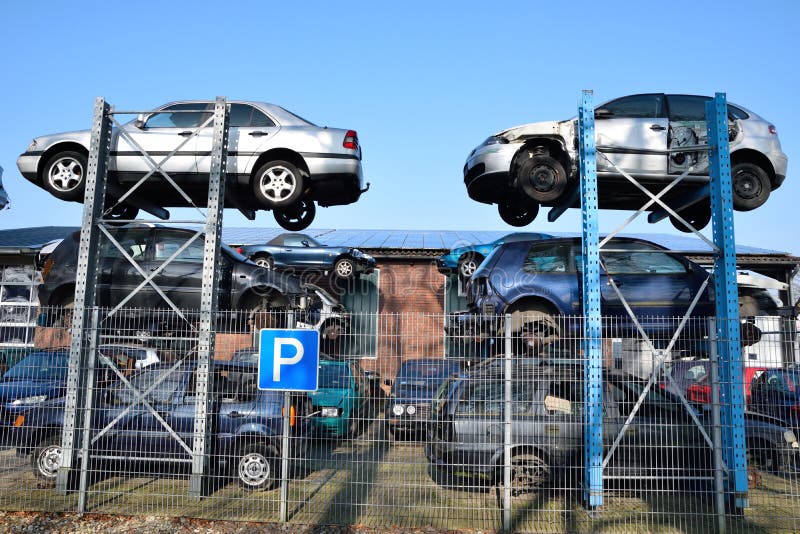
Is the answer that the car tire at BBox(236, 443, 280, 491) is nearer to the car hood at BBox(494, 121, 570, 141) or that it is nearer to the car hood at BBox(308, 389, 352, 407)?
the car hood at BBox(308, 389, 352, 407)

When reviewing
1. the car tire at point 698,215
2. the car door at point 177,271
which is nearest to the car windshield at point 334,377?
the car door at point 177,271

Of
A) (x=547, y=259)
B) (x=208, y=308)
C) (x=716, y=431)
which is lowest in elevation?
(x=716, y=431)

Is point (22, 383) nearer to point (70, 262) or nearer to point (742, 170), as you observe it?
point (70, 262)

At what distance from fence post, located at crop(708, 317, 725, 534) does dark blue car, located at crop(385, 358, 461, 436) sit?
2.53 metres

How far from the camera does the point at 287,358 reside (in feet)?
18.6

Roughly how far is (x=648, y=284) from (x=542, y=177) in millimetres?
2193

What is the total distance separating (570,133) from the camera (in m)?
7.56

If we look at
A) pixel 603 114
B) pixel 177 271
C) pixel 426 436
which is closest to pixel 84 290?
pixel 177 271

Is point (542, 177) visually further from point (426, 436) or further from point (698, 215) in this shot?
point (426, 436)

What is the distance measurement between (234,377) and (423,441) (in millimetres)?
2331

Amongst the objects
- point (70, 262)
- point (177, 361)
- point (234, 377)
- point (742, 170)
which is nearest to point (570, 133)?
point (742, 170)

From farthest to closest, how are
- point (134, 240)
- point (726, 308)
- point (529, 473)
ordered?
point (134, 240)
point (726, 308)
point (529, 473)

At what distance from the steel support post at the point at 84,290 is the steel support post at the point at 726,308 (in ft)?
22.4

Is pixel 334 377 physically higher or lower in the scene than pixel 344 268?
lower
